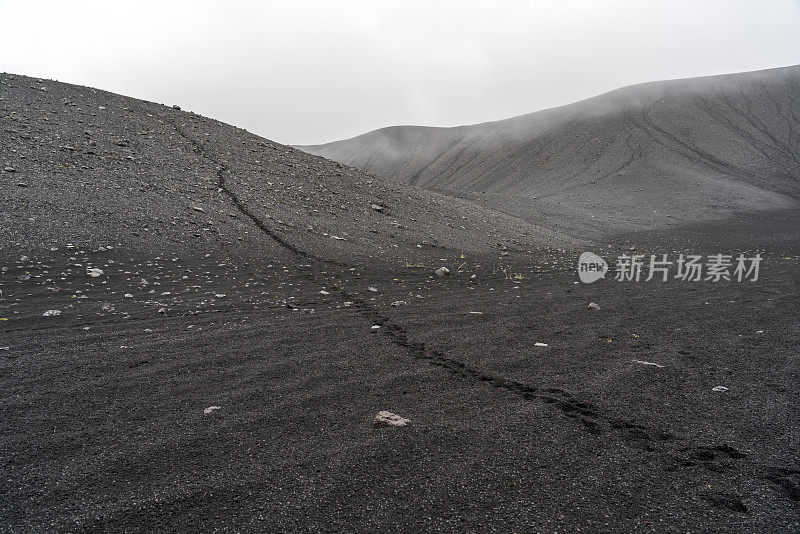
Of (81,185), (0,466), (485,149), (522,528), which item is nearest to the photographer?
(522,528)

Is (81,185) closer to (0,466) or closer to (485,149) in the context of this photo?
(0,466)

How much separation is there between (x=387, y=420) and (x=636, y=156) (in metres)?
57.0

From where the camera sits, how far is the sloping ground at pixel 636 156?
35.5m

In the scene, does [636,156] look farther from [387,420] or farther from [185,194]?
[387,420]

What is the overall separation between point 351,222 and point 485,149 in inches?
2357

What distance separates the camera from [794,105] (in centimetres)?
6000

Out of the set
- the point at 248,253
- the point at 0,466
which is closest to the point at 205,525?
the point at 0,466

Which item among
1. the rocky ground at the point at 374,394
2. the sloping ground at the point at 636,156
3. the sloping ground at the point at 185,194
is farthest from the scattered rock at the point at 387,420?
the sloping ground at the point at 636,156

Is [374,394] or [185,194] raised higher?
[185,194]

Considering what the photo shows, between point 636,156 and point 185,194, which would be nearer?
point 185,194

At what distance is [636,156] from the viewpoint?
51469 millimetres

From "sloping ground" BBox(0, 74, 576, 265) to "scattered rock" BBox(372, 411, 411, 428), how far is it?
368 inches

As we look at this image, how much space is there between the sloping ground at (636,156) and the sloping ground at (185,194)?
35.5 ft

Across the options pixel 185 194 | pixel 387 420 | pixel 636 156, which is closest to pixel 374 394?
pixel 387 420
